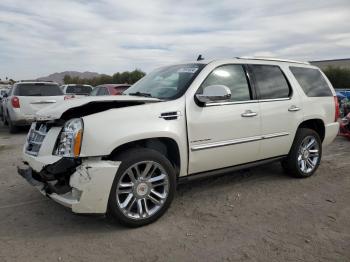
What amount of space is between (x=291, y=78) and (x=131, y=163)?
299cm

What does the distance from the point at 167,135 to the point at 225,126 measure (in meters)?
0.85

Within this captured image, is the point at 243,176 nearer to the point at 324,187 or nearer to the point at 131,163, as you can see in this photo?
the point at 324,187

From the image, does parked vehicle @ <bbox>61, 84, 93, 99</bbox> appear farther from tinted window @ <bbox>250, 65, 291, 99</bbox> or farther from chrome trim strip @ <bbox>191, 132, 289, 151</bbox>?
chrome trim strip @ <bbox>191, 132, 289, 151</bbox>

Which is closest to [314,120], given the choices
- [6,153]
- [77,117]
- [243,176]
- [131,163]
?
A: [243,176]

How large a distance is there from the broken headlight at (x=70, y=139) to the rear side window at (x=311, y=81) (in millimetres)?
3447

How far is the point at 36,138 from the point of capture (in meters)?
4.02

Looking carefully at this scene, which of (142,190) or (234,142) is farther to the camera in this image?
(234,142)

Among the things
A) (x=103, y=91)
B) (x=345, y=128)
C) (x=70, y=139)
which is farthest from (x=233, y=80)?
(x=103, y=91)

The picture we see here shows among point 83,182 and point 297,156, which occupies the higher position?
point 83,182

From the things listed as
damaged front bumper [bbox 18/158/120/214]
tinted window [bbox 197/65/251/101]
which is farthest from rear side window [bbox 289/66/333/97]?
damaged front bumper [bbox 18/158/120/214]

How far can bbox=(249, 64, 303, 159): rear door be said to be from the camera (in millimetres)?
4852

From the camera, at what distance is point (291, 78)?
17.6 ft

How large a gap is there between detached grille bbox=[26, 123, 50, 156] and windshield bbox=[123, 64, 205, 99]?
1318mm

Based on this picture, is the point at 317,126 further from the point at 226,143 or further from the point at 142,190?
the point at 142,190
